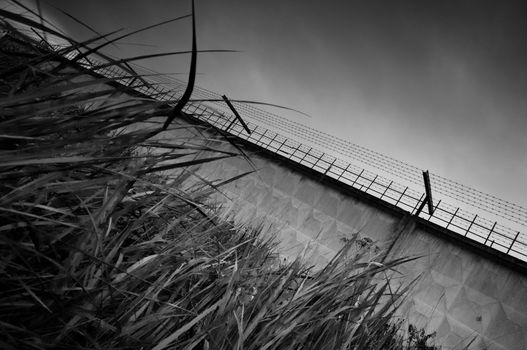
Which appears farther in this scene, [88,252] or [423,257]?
[423,257]

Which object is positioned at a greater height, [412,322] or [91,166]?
[412,322]

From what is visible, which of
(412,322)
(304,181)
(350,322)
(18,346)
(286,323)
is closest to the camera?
(18,346)

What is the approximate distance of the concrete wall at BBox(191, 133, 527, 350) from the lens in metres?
6.72

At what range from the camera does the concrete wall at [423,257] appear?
22.0 feet

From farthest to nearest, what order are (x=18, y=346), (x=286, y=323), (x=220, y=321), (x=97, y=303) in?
(x=286, y=323)
(x=220, y=321)
(x=97, y=303)
(x=18, y=346)

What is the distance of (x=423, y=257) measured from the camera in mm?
8031

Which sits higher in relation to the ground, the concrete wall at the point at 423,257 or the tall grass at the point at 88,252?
the concrete wall at the point at 423,257

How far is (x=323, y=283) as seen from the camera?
3.98 feet

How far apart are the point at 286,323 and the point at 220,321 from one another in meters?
0.26

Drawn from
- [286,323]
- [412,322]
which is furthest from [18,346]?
[412,322]

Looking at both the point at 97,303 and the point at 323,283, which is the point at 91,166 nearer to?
the point at 97,303

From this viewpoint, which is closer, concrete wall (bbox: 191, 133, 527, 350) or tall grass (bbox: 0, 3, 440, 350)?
tall grass (bbox: 0, 3, 440, 350)

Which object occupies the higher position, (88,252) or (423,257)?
(423,257)

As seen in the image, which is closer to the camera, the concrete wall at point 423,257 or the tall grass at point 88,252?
the tall grass at point 88,252
